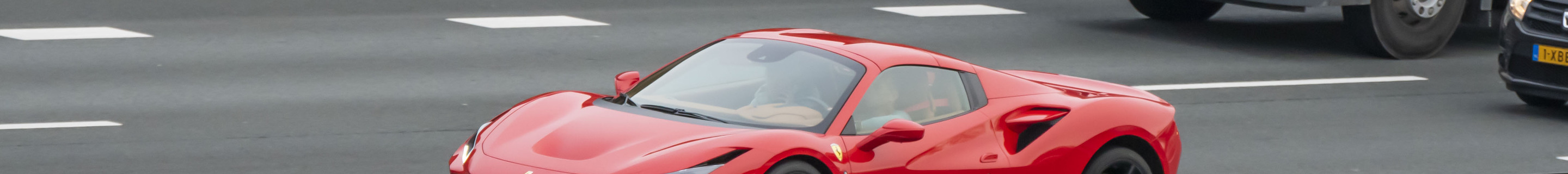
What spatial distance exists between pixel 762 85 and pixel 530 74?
4697mm

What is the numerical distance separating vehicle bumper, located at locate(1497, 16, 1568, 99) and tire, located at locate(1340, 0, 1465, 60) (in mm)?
2035

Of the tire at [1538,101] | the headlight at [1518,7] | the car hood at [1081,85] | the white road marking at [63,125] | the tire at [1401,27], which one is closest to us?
the car hood at [1081,85]

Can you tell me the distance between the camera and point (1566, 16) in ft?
27.8

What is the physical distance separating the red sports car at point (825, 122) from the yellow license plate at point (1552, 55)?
13.5ft

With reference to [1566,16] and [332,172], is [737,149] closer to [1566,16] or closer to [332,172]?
[332,172]

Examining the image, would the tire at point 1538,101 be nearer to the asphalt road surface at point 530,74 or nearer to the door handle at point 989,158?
the asphalt road surface at point 530,74

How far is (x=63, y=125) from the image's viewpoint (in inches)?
288

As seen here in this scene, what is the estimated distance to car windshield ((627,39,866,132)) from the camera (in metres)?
4.71

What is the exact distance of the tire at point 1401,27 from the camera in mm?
11078

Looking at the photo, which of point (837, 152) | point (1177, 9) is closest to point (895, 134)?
point (837, 152)

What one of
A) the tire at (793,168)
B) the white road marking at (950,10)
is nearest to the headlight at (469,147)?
the tire at (793,168)

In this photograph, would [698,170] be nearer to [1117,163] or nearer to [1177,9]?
[1117,163]

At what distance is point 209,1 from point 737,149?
8570 millimetres

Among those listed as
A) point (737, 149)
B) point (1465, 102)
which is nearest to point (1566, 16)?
point (1465, 102)
